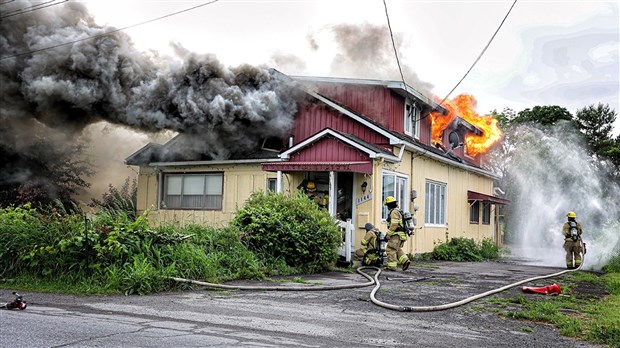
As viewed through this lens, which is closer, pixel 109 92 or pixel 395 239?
pixel 395 239

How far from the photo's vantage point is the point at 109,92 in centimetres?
1681

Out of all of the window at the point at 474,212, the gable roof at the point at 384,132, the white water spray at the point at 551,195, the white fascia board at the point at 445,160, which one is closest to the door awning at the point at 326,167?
the gable roof at the point at 384,132

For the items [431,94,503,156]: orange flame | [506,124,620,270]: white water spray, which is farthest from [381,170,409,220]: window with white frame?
[506,124,620,270]: white water spray

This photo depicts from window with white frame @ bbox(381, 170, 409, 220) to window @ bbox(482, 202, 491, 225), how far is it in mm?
10313

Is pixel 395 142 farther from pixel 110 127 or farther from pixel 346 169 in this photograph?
pixel 110 127

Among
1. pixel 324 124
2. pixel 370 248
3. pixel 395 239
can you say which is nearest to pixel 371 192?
pixel 370 248

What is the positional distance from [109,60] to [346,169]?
24.8 feet

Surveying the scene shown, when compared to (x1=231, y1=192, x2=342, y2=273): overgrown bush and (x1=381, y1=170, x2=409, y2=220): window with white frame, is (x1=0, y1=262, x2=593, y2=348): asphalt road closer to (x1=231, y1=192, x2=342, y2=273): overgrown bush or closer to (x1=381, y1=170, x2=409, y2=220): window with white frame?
(x1=231, y1=192, x2=342, y2=273): overgrown bush

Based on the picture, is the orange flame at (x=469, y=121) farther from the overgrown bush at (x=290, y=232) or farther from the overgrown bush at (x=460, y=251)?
the overgrown bush at (x=290, y=232)

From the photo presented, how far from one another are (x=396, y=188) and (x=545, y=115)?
35048 mm

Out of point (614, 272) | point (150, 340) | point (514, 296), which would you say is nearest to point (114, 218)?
point (150, 340)

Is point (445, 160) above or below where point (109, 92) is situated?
below

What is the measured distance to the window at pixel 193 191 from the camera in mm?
19453

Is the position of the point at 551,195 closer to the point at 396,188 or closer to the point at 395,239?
the point at 396,188
